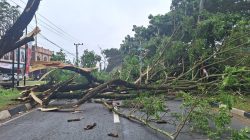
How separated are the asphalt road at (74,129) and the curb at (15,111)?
918 millimetres

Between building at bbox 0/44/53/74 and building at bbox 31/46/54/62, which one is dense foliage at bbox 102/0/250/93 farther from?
building at bbox 31/46/54/62

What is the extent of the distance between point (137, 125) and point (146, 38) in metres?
39.1

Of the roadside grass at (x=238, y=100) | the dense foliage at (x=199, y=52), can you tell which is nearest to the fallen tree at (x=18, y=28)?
the roadside grass at (x=238, y=100)

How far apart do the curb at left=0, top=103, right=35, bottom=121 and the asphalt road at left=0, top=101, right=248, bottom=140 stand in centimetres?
92

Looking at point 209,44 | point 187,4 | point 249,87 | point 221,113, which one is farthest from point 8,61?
point 221,113

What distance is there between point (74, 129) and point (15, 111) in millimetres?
5623

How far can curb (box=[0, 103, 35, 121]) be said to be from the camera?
1339cm

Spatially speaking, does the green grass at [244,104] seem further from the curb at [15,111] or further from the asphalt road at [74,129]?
the curb at [15,111]

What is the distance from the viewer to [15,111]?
48.5 feet

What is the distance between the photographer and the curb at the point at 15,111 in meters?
13.4

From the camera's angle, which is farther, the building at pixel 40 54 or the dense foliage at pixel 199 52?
the building at pixel 40 54

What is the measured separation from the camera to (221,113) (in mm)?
7879

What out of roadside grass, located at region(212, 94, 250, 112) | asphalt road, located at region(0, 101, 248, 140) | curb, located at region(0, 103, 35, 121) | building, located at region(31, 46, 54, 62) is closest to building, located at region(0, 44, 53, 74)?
building, located at region(31, 46, 54, 62)

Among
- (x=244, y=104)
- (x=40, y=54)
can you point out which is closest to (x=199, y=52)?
(x=244, y=104)
